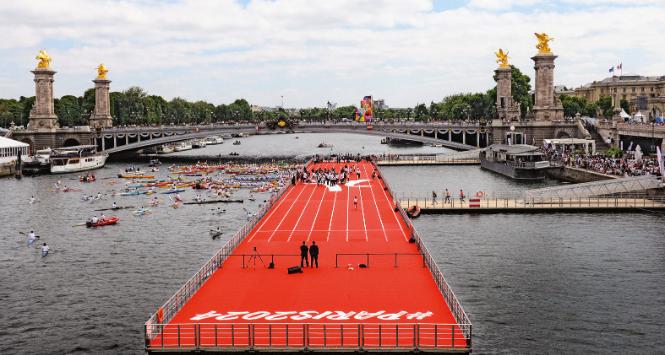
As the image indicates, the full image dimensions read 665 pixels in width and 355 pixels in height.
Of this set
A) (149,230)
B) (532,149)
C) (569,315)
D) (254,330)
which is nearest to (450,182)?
(532,149)

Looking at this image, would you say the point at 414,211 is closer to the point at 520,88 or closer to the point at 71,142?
the point at 71,142

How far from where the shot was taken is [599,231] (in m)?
58.2

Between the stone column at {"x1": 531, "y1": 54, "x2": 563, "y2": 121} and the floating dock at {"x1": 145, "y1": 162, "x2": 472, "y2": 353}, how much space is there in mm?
88762

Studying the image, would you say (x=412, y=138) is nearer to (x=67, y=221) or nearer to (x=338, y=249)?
(x=67, y=221)

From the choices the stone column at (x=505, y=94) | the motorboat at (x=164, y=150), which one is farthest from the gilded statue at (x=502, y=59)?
the motorboat at (x=164, y=150)

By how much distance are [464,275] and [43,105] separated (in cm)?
12299

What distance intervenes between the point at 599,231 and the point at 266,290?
33.9 meters

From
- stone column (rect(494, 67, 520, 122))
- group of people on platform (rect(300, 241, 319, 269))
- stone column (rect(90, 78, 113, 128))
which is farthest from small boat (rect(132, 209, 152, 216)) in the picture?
stone column (rect(494, 67, 520, 122))

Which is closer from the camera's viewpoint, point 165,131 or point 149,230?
point 149,230

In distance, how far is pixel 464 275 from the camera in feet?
142

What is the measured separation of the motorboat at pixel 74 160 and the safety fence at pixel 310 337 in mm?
101227

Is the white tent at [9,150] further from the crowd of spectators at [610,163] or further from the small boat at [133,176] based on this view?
the crowd of spectators at [610,163]

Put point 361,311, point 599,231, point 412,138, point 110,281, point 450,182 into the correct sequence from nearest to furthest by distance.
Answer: point 361,311 < point 110,281 < point 599,231 < point 450,182 < point 412,138

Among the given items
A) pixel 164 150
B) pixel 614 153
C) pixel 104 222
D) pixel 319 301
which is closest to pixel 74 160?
pixel 164 150
